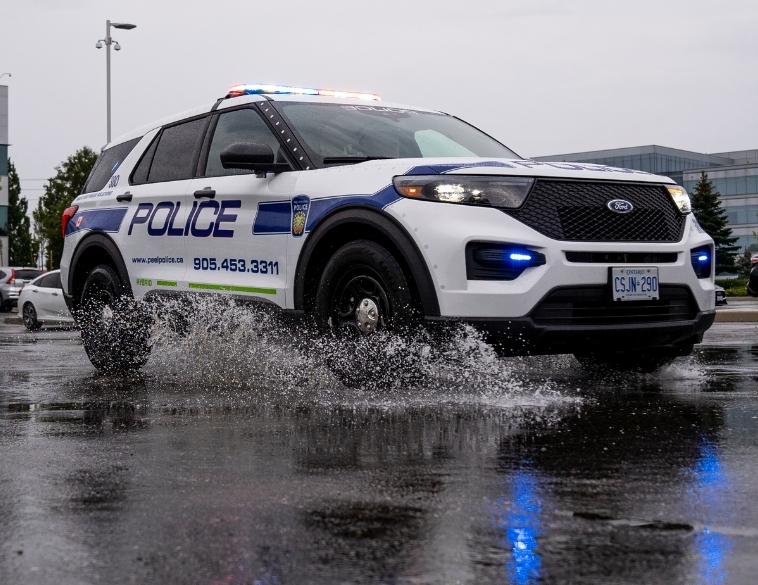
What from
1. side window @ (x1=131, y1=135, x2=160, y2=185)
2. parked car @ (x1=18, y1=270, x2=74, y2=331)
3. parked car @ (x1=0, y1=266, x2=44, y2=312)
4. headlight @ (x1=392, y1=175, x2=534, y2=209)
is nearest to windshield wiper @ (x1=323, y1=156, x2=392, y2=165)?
headlight @ (x1=392, y1=175, x2=534, y2=209)

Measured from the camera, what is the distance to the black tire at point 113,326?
28.3ft

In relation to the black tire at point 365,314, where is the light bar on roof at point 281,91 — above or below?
above

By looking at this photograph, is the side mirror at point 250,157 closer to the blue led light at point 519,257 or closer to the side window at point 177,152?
the side window at point 177,152

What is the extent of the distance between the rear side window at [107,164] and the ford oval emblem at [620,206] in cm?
422

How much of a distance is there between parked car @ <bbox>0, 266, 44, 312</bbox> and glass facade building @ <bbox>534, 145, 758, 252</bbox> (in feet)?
268

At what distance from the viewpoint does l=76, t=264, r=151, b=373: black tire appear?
28.3ft

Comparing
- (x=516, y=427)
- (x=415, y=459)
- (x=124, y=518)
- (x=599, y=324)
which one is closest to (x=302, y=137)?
(x=599, y=324)

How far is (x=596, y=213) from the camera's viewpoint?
6336mm

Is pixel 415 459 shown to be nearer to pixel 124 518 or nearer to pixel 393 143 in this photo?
pixel 124 518

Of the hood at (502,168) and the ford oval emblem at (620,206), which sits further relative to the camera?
the ford oval emblem at (620,206)

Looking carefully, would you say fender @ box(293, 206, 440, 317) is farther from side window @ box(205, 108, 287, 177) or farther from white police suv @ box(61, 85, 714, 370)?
side window @ box(205, 108, 287, 177)

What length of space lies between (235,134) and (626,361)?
9.82ft

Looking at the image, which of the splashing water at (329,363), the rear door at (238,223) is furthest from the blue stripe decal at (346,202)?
the splashing water at (329,363)

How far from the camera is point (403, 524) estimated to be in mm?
3430
